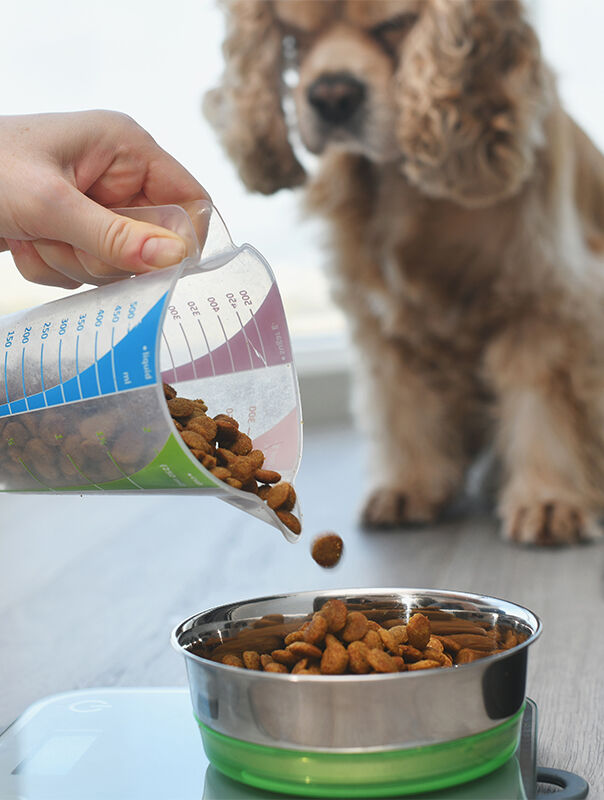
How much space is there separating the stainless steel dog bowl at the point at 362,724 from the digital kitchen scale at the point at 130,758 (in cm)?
2

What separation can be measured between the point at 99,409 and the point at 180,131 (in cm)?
201

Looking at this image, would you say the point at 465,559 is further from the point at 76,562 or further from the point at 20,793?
the point at 20,793

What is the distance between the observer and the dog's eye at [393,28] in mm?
1674

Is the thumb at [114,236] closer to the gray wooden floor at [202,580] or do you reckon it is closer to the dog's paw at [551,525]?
the gray wooden floor at [202,580]

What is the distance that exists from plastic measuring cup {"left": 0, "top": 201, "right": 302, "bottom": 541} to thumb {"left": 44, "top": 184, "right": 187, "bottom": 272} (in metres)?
0.02

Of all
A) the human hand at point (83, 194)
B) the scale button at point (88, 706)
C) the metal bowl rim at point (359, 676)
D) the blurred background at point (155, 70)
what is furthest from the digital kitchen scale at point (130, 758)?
the blurred background at point (155, 70)

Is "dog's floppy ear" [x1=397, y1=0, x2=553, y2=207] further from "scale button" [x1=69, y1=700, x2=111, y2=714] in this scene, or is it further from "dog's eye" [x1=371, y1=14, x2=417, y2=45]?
"scale button" [x1=69, y1=700, x2=111, y2=714]

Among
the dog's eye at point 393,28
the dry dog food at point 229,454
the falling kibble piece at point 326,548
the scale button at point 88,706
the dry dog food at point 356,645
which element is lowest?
the scale button at point 88,706

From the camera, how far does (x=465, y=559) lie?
1591mm

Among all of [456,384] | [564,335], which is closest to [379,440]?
[456,384]

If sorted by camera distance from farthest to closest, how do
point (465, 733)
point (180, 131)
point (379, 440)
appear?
point (180, 131) < point (379, 440) < point (465, 733)

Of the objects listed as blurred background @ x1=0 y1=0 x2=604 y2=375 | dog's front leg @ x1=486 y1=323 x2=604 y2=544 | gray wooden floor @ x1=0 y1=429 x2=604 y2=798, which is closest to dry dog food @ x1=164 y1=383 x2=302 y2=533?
gray wooden floor @ x1=0 y1=429 x2=604 y2=798

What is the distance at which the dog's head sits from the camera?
5.30ft

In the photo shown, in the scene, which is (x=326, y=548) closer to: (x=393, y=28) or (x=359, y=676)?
(x=359, y=676)
